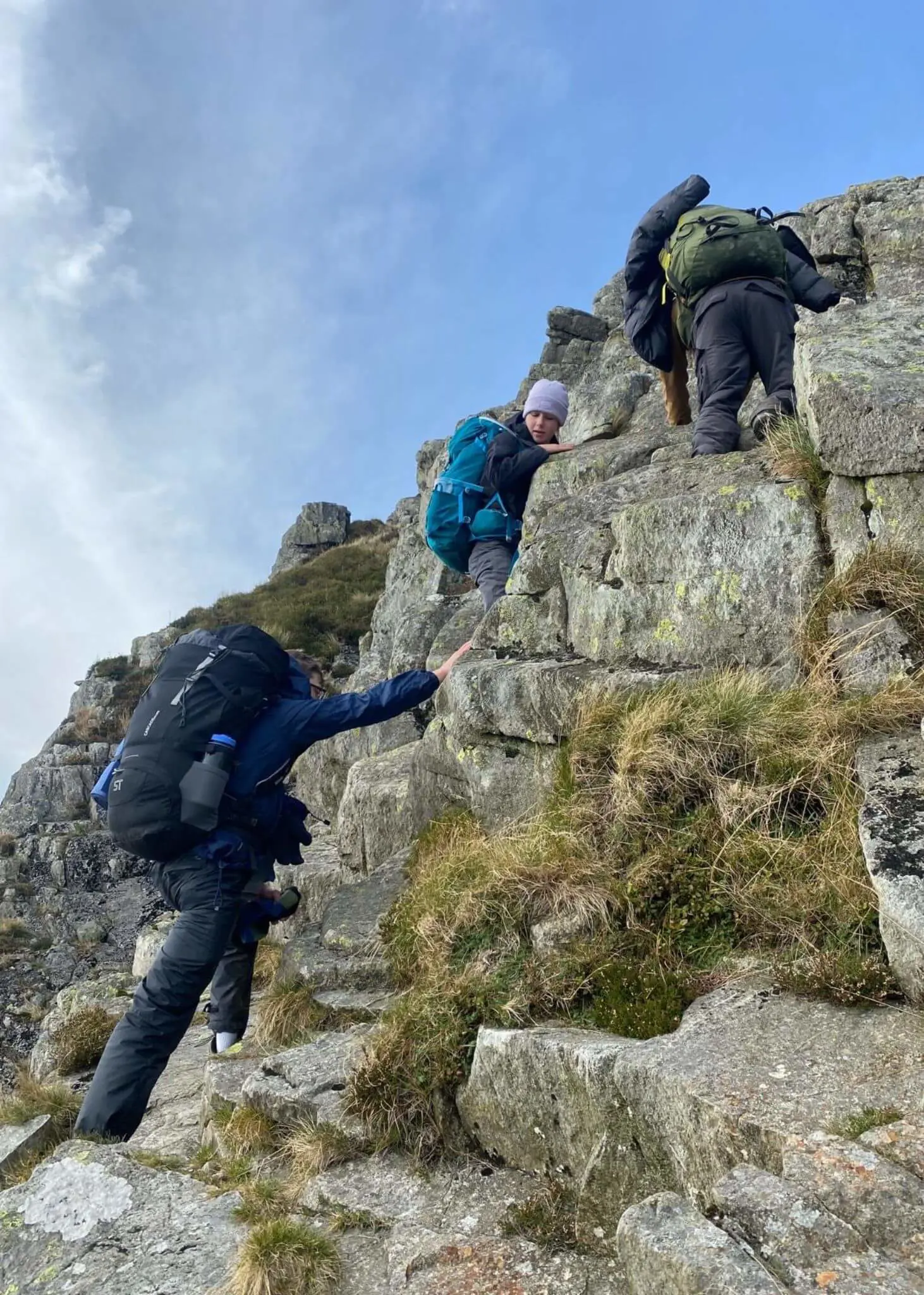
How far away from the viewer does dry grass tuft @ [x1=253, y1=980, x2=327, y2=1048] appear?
6.23m

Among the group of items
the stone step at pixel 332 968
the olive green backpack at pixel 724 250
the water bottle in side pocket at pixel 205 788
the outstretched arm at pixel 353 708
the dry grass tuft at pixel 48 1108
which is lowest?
the dry grass tuft at pixel 48 1108

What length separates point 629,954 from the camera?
463cm

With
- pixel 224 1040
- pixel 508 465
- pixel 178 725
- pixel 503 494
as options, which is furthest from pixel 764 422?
pixel 224 1040

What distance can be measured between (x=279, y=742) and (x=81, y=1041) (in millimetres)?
4383

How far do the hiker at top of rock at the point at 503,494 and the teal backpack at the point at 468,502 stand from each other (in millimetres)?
13

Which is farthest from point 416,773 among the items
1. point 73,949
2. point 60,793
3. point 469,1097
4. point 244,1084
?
point 60,793

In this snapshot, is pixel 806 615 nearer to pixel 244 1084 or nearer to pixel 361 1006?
pixel 361 1006

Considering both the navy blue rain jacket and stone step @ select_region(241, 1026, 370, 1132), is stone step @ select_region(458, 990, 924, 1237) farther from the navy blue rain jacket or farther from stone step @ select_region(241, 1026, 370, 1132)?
the navy blue rain jacket

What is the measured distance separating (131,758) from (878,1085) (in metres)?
4.84

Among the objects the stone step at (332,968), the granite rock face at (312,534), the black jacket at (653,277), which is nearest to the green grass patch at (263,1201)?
the stone step at (332,968)

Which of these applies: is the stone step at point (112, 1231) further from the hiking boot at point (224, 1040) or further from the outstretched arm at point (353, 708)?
the outstretched arm at point (353, 708)

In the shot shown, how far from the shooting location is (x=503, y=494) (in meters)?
10.6

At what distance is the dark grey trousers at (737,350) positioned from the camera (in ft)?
26.0

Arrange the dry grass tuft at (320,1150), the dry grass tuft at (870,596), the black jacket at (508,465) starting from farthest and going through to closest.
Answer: the black jacket at (508,465) → the dry grass tuft at (870,596) → the dry grass tuft at (320,1150)
